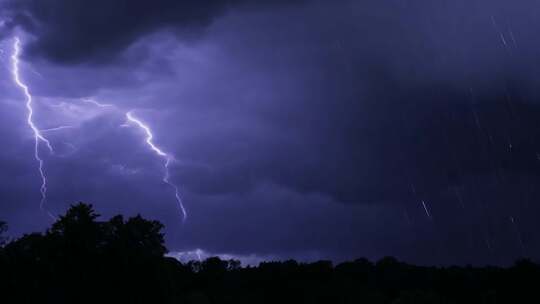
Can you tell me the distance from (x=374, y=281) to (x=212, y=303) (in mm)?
35437

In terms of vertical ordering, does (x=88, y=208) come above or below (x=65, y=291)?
above

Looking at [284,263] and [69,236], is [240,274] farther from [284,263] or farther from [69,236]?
[69,236]

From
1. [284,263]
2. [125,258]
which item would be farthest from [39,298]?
[284,263]

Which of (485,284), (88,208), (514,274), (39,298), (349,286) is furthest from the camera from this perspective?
(485,284)

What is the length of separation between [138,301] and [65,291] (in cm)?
564

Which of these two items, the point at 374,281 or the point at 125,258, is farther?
the point at 374,281

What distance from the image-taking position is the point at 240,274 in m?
101

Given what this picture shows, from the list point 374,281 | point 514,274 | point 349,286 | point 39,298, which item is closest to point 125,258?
point 39,298

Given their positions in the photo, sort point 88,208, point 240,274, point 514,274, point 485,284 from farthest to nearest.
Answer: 1. point 240,274
2. point 485,284
3. point 514,274
4. point 88,208

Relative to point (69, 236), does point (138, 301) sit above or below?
below

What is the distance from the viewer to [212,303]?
7538cm

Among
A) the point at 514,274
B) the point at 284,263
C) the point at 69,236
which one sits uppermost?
the point at 284,263

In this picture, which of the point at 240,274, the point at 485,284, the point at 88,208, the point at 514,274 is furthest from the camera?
the point at 240,274

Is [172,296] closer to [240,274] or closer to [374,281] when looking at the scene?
[240,274]
